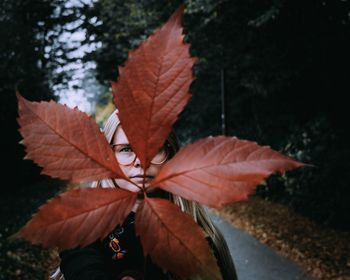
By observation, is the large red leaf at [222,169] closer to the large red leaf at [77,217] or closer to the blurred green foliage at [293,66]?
the large red leaf at [77,217]

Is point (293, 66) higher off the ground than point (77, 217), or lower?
lower

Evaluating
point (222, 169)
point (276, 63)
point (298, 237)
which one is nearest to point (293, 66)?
point (276, 63)

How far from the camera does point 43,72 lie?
28.4ft

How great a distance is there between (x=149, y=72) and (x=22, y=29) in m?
7.87

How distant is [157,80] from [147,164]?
0.32 ft

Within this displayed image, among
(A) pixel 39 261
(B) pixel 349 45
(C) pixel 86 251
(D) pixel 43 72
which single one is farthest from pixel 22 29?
(C) pixel 86 251

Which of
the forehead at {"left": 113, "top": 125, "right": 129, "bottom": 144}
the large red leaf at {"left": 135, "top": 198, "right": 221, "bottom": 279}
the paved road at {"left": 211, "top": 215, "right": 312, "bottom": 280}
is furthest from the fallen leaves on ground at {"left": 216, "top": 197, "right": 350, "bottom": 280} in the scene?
the large red leaf at {"left": 135, "top": 198, "right": 221, "bottom": 279}

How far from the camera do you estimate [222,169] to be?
1.23 feet

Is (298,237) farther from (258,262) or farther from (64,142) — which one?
(64,142)

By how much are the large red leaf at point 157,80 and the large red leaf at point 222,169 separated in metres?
0.05

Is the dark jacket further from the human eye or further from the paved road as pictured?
the paved road

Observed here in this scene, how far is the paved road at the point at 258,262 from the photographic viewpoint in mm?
5469

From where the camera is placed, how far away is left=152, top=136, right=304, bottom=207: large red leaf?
0.37m

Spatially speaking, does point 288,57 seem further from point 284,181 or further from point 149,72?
point 149,72
